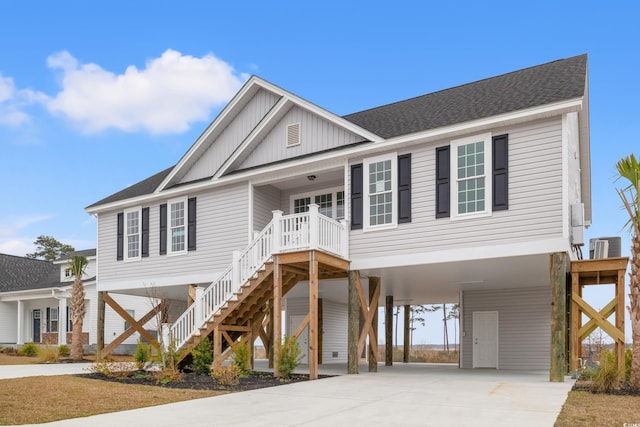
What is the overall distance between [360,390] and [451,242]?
4.90 m

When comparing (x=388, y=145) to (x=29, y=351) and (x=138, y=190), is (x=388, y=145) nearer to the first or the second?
(x=138, y=190)

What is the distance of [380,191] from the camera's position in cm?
1755

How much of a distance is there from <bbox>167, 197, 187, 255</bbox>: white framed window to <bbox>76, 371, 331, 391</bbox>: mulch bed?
220 inches

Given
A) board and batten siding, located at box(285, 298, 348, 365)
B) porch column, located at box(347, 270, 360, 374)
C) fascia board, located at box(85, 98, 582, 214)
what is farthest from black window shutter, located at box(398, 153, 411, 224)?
board and batten siding, located at box(285, 298, 348, 365)

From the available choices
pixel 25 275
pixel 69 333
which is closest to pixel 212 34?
pixel 69 333

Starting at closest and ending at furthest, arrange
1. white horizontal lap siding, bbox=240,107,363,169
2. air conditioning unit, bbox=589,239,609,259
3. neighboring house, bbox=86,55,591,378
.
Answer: neighboring house, bbox=86,55,591,378, air conditioning unit, bbox=589,239,609,259, white horizontal lap siding, bbox=240,107,363,169

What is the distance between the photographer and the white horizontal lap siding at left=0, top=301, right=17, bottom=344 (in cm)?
3872

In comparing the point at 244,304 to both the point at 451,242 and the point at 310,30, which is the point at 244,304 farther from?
the point at 310,30

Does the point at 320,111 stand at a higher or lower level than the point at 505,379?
higher

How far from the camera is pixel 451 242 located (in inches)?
637

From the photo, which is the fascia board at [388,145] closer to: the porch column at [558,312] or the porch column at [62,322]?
the porch column at [558,312]

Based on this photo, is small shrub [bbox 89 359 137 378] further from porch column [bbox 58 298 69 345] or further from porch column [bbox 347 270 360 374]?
porch column [bbox 58 298 69 345]

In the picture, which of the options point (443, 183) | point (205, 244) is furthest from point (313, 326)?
point (205, 244)

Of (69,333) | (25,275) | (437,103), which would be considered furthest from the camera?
(25,275)
